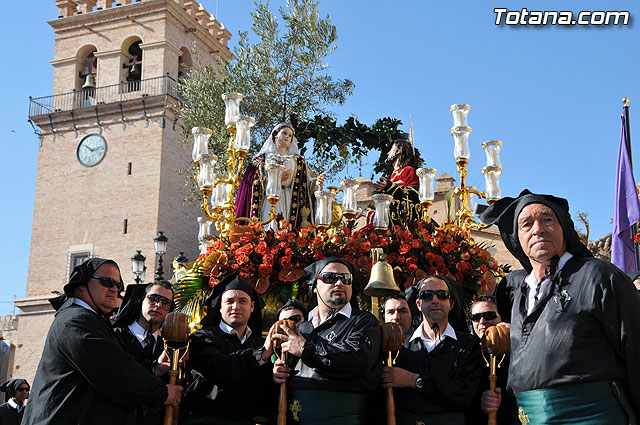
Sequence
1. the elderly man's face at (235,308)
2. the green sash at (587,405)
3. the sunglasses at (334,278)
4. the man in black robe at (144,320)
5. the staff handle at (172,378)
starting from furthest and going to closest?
1. the man in black robe at (144,320)
2. the elderly man's face at (235,308)
3. the sunglasses at (334,278)
4. the staff handle at (172,378)
5. the green sash at (587,405)

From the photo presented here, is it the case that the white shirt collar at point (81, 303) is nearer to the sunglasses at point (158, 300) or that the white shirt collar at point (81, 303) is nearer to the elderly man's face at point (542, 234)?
the sunglasses at point (158, 300)

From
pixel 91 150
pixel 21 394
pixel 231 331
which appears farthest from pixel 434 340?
pixel 91 150

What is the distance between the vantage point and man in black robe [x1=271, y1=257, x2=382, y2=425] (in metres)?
4.58

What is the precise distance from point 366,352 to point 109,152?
103 feet

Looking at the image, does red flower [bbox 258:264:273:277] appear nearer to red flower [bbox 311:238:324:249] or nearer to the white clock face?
red flower [bbox 311:238:324:249]

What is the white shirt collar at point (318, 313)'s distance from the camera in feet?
16.2

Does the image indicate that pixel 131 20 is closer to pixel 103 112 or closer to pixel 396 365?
pixel 103 112

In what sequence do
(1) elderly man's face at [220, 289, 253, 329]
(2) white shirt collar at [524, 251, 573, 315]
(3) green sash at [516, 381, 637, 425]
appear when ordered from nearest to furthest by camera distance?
(3) green sash at [516, 381, 637, 425]
(2) white shirt collar at [524, 251, 573, 315]
(1) elderly man's face at [220, 289, 253, 329]

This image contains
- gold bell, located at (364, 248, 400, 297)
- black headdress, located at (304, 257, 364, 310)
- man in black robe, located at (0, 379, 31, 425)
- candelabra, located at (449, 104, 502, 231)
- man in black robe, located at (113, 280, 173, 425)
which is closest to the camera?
black headdress, located at (304, 257, 364, 310)

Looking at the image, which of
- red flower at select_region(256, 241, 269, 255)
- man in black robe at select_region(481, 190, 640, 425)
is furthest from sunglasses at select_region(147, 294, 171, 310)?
man in black robe at select_region(481, 190, 640, 425)

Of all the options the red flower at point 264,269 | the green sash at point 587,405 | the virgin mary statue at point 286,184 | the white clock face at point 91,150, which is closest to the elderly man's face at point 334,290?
the green sash at point 587,405

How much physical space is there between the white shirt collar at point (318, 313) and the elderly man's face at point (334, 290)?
3 centimetres

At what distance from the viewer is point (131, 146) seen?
33719 millimetres

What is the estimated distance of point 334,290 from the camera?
500 cm
